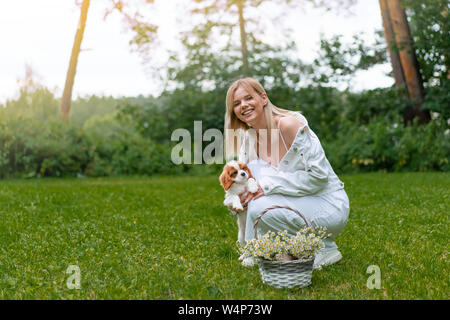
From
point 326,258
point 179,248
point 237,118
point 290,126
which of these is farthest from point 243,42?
point 326,258

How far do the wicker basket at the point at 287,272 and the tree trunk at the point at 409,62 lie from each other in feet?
44.1

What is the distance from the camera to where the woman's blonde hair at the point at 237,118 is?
4.25 metres

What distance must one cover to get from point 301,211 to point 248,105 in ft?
3.30

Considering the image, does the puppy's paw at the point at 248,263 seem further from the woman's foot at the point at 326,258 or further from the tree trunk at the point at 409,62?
the tree trunk at the point at 409,62

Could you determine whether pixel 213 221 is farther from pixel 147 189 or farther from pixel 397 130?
pixel 397 130

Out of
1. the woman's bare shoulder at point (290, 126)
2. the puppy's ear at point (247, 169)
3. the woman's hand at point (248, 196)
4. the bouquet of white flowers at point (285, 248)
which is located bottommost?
the bouquet of white flowers at point (285, 248)

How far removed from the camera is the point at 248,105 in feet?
13.9

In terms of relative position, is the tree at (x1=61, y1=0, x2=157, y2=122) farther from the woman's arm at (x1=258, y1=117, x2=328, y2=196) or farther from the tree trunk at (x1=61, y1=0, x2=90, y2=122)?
the woman's arm at (x1=258, y1=117, x2=328, y2=196)

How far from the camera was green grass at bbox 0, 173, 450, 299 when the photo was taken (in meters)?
3.67

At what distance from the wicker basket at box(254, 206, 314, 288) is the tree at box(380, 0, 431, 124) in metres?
13.4

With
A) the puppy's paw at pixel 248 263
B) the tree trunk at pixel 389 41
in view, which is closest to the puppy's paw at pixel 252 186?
the puppy's paw at pixel 248 263

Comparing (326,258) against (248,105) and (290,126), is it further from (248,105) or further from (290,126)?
(248,105)
